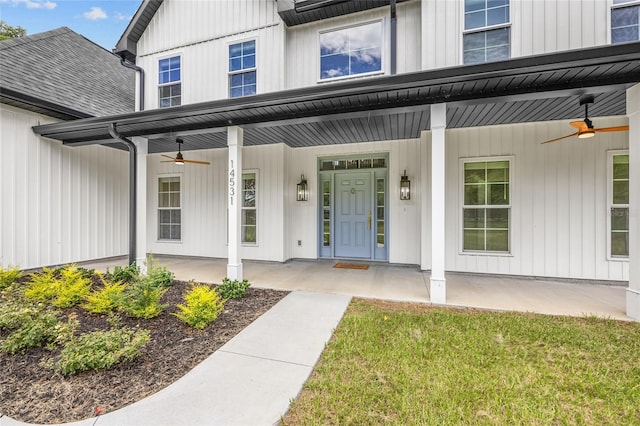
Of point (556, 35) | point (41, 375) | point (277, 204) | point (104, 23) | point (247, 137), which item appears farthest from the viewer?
point (104, 23)

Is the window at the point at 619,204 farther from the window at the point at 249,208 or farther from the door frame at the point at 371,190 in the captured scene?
the window at the point at 249,208

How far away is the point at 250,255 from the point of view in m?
6.83

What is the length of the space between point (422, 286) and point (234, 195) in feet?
11.6

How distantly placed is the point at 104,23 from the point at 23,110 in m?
9.64

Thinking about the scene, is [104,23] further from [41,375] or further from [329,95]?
[41,375]

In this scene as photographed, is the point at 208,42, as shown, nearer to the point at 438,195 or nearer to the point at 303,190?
the point at 303,190

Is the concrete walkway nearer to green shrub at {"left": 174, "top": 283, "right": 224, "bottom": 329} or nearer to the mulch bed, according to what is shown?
the mulch bed

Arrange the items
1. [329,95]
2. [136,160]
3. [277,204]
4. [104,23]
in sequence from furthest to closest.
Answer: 1. [104,23]
2. [277,204]
3. [136,160]
4. [329,95]

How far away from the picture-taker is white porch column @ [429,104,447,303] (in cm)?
373

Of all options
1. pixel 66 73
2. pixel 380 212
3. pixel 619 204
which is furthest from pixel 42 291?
pixel 619 204

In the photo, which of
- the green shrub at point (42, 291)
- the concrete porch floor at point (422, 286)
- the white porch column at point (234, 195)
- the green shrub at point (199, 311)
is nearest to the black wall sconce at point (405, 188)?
the concrete porch floor at point (422, 286)

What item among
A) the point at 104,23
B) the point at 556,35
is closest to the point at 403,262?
the point at 556,35

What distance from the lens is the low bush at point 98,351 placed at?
2168mm

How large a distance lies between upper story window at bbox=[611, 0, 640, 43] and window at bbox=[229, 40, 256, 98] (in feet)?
21.0
